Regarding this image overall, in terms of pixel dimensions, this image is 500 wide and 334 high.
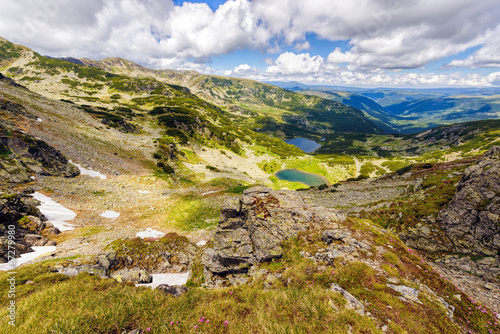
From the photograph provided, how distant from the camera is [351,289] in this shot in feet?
32.7

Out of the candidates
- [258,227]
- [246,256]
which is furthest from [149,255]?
[258,227]

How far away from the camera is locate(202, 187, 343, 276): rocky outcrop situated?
668 inches

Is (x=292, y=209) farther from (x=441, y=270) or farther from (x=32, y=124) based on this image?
(x=32, y=124)

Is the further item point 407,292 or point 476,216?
point 476,216

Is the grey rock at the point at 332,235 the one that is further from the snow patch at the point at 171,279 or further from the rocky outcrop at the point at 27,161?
the rocky outcrop at the point at 27,161

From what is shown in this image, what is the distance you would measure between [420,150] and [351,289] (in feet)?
854

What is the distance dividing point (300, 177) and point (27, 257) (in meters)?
123

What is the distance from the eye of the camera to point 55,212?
26984 millimetres

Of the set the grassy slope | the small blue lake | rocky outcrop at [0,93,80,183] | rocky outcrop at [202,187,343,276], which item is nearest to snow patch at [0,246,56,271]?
the grassy slope

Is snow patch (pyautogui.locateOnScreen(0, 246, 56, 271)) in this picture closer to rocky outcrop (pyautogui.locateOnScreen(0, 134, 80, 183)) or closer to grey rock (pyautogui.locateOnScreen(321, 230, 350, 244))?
rocky outcrop (pyautogui.locateOnScreen(0, 134, 80, 183))

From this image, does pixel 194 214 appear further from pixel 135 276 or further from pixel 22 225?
pixel 22 225

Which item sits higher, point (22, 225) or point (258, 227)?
point (258, 227)

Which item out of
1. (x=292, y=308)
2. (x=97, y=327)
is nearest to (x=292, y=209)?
(x=292, y=308)

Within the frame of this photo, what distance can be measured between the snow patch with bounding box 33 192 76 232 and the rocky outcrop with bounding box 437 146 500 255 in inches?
1794
